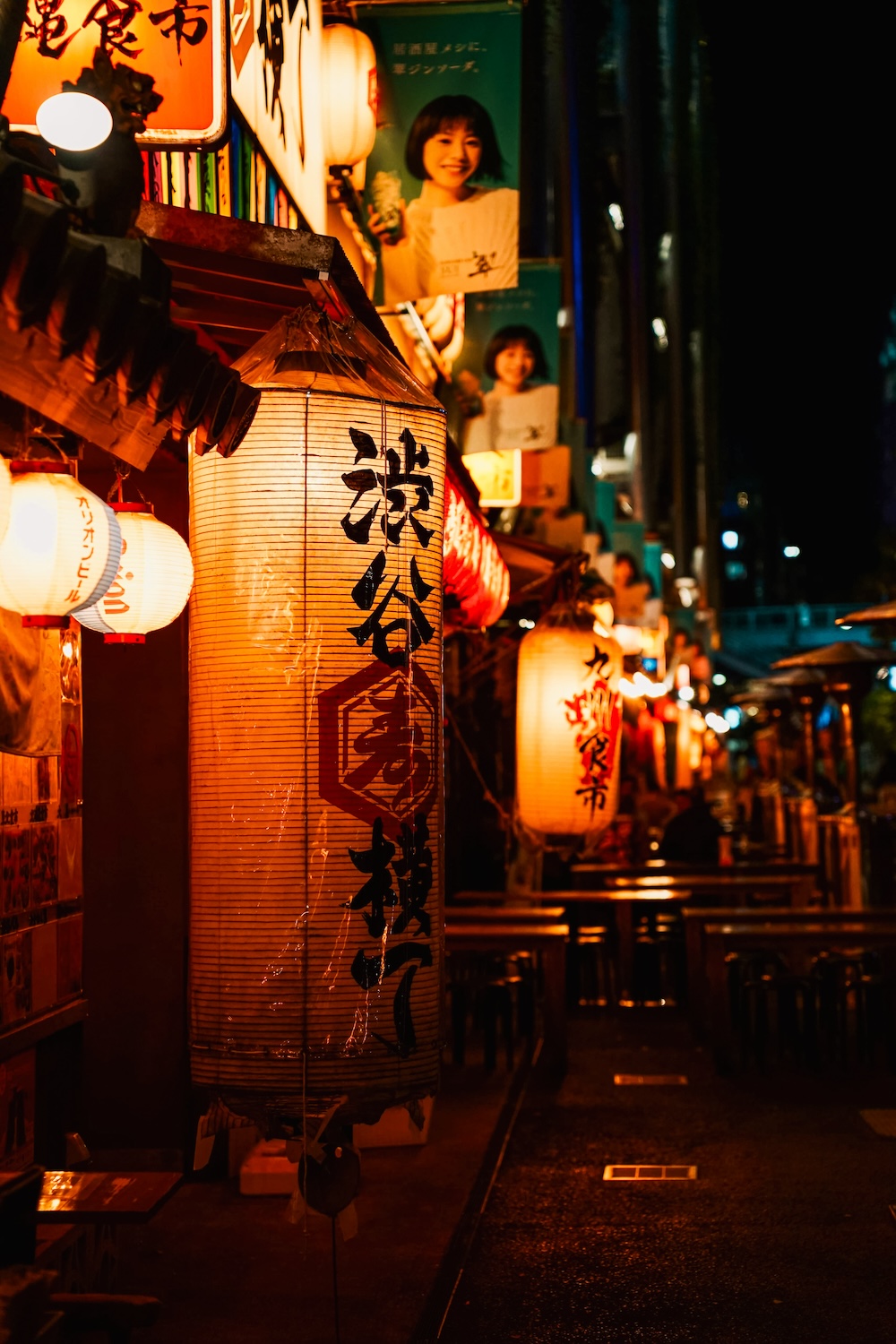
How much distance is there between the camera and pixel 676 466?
212 ft

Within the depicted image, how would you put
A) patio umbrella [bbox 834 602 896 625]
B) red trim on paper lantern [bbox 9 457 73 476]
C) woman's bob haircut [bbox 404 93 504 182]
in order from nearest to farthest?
red trim on paper lantern [bbox 9 457 73 476], woman's bob haircut [bbox 404 93 504 182], patio umbrella [bbox 834 602 896 625]

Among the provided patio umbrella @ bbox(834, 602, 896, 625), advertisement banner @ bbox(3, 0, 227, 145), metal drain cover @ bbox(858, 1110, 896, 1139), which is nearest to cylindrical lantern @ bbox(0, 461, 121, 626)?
advertisement banner @ bbox(3, 0, 227, 145)

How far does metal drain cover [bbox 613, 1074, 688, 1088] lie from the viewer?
13.1 m

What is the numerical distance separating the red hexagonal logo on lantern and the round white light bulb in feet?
6.94

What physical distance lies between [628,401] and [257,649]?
40.2m

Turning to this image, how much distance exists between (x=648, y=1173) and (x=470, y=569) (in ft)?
14.8

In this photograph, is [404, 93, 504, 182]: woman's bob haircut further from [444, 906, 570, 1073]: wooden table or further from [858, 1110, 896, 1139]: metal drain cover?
[858, 1110, 896, 1139]: metal drain cover

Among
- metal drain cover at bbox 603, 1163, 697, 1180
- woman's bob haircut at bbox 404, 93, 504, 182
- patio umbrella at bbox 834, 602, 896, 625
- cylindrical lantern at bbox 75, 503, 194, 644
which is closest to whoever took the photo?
cylindrical lantern at bbox 75, 503, 194, 644

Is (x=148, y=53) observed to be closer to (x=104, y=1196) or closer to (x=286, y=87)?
(x=286, y=87)

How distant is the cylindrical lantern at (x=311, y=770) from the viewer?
5602 millimetres

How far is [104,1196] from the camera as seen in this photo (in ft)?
18.3

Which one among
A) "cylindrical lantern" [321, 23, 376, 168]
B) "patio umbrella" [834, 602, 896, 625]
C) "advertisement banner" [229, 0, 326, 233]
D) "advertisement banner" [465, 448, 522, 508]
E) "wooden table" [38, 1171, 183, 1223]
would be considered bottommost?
"wooden table" [38, 1171, 183, 1223]

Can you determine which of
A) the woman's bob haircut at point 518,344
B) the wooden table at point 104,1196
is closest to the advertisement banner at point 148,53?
the wooden table at point 104,1196

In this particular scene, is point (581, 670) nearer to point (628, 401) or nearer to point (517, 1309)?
point (517, 1309)
